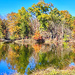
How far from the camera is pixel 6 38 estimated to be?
5334cm

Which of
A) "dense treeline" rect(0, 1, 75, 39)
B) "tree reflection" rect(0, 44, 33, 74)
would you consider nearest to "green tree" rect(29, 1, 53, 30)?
"dense treeline" rect(0, 1, 75, 39)

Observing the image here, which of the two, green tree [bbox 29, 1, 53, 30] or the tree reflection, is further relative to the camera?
green tree [bbox 29, 1, 53, 30]

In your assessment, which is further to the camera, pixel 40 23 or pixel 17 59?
pixel 40 23

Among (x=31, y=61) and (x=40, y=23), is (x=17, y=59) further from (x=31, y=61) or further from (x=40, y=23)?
(x=40, y=23)

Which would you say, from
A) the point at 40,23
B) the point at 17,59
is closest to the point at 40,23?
the point at 40,23

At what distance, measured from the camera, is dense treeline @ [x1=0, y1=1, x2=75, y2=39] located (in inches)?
1668

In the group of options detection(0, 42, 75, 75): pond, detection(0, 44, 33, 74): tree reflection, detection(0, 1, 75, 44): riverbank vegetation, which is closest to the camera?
detection(0, 42, 75, 75): pond

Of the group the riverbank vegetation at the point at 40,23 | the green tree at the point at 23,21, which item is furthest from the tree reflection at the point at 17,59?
the green tree at the point at 23,21

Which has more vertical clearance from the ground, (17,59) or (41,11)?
(41,11)

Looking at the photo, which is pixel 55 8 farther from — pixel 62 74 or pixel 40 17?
pixel 62 74

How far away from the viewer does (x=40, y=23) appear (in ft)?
145

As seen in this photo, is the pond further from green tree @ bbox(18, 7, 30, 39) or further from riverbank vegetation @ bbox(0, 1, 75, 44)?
green tree @ bbox(18, 7, 30, 39)

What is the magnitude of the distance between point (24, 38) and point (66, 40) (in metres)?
17.2

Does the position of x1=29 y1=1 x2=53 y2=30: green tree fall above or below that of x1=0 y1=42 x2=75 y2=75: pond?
above
